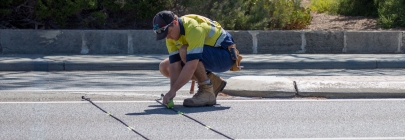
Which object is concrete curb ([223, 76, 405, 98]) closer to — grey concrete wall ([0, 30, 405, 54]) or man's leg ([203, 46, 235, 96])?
man's leg ([203, 46, 235, 96])

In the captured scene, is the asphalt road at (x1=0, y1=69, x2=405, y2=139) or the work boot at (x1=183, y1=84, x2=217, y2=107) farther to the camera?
the work boot at (x1=183, y1=84, x2=217, y2=107)

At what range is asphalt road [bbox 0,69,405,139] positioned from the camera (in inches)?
255

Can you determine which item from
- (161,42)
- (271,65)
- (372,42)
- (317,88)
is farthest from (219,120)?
(372,42)

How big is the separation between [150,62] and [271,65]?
90.1 inches

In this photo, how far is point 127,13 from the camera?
52.9ft

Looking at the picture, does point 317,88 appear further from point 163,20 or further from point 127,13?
point 127,13

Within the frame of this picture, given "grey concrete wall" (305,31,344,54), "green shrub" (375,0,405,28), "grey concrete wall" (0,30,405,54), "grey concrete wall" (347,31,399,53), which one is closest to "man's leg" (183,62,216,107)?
"grey concrete wall" (0,30,405,54)

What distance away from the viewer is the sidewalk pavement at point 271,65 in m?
8.70

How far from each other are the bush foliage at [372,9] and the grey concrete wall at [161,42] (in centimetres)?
171

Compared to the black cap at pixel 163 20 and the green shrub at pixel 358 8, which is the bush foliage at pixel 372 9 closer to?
the green shrub at pixel 358 8

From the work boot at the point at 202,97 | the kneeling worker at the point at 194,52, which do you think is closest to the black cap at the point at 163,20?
the kneeling worker at the point at 194,52

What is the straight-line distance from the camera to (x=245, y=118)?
723 cm

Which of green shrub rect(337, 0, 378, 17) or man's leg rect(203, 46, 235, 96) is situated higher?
green shrub rect(337, 0, 378, 17)

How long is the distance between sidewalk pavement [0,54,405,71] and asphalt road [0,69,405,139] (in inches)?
122
